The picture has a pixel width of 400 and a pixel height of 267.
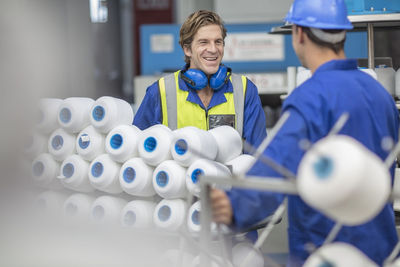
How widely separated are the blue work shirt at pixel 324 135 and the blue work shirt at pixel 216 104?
29.3 inches

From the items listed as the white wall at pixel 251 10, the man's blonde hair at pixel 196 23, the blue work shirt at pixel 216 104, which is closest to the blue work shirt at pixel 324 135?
the blue work shirt at pixel 216 104

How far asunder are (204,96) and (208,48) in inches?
8.0

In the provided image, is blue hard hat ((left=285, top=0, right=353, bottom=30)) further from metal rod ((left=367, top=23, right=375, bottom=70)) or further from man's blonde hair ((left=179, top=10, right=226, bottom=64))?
metal rod ((left=367, top=23, right=375, bottom=70))

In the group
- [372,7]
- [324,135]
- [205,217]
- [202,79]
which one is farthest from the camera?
[372,7]

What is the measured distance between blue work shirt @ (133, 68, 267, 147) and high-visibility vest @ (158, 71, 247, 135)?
0.7 inches

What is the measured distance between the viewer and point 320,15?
1.46 m

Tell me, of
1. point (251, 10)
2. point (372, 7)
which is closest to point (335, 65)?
point (372, 7)

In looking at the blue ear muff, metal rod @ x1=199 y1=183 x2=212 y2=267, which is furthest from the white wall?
metal rod @ x1=199 y1=183 x2=212 y2=267

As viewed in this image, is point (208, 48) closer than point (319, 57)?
No

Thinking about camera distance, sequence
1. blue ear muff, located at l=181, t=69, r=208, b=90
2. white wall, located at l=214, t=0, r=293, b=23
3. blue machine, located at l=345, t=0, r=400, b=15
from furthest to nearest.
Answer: white wall, located at l=214, t=0, r=293, b=23 < blue machine, located at l=345, t=0, r=400, b=15 < blue ear muff, located at l=181, t=69, r=208, b=90

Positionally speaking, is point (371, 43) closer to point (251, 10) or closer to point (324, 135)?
point (324, 135)

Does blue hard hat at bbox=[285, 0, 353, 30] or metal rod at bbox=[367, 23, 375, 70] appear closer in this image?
blue hard hat at bbox=[285, 0, 353, 30]

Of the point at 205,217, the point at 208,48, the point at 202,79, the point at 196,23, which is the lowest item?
the point at 205,217

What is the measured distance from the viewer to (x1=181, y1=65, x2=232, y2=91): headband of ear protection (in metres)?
2.25
